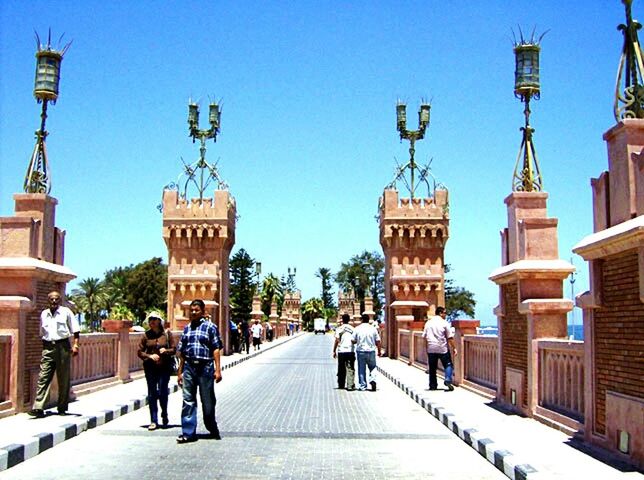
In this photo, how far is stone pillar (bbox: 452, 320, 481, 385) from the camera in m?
Answer: 18.3

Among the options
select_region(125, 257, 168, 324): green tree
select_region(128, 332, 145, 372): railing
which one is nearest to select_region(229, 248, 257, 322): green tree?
select_region(125, 257, 168, 324): green tree

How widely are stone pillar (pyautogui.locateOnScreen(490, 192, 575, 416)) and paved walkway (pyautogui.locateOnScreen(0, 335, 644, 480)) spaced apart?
61 cm

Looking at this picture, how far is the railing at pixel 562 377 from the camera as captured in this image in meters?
10.4

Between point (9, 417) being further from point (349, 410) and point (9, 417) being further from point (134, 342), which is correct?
point (134, 342)

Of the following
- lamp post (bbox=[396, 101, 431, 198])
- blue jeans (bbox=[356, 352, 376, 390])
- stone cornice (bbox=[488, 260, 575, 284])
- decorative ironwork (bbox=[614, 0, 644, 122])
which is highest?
lamp post (bbox=[396, 101, 431, 198])

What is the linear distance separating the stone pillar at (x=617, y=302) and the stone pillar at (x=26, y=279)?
8.26 metres

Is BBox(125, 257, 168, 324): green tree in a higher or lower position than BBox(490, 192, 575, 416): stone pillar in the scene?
higher

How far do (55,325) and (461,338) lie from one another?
961cm

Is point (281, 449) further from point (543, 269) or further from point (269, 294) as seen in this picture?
point (269, 294)

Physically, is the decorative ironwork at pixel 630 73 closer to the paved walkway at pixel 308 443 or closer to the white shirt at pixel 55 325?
the paved walkway at pixel 308 443

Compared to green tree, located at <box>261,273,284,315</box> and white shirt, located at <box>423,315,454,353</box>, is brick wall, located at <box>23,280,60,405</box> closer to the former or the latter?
white shirt, located at <box>423,315,454,353</box>

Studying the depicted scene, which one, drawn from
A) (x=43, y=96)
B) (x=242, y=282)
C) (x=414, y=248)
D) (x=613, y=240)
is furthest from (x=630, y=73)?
(x=242, y=282)

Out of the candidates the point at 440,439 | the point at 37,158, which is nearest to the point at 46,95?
the point at 37,158

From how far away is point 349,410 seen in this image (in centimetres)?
1459
